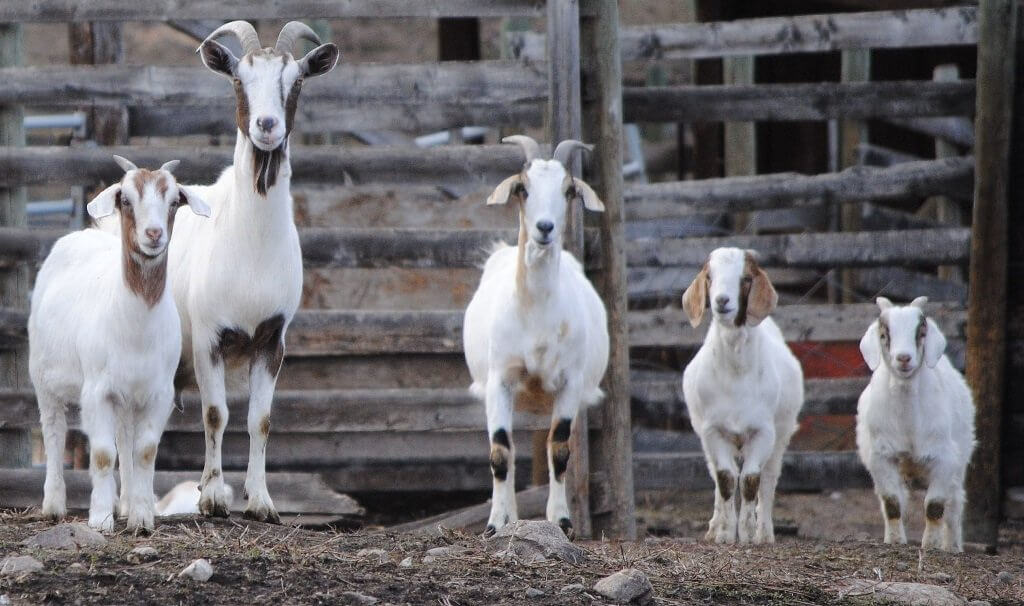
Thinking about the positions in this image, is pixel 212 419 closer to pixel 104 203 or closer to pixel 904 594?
pixel 104 203

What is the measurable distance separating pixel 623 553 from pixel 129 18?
13.7 feet

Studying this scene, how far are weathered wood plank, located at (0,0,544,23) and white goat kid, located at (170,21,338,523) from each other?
50.9 inches

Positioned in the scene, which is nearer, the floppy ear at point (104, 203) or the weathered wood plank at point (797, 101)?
the floppy ear at point (104, 203)

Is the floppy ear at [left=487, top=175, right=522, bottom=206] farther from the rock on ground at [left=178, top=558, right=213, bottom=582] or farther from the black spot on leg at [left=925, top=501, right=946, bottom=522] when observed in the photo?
the black spot on leg at [left=925, top=501, right=946, bottom=522]

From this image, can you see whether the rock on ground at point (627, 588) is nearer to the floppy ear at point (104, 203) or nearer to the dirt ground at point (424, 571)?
the dirt ground at point (424, 571)

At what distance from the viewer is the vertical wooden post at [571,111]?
28.3 ft

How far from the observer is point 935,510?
329 inches

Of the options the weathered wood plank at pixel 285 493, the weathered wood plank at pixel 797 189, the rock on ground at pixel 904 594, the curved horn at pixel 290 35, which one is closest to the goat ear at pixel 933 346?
the weathered wood plank at pixel 797 189

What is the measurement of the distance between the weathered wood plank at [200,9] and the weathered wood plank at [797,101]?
147cm

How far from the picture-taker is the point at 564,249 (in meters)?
8.83

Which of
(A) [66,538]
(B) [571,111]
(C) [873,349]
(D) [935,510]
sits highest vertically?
(B) [571,111]

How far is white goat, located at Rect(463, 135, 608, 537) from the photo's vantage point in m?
7.56

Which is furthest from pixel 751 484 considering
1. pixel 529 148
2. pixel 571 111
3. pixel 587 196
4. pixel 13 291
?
pixel 13 291

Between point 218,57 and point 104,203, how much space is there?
101 centimetres
